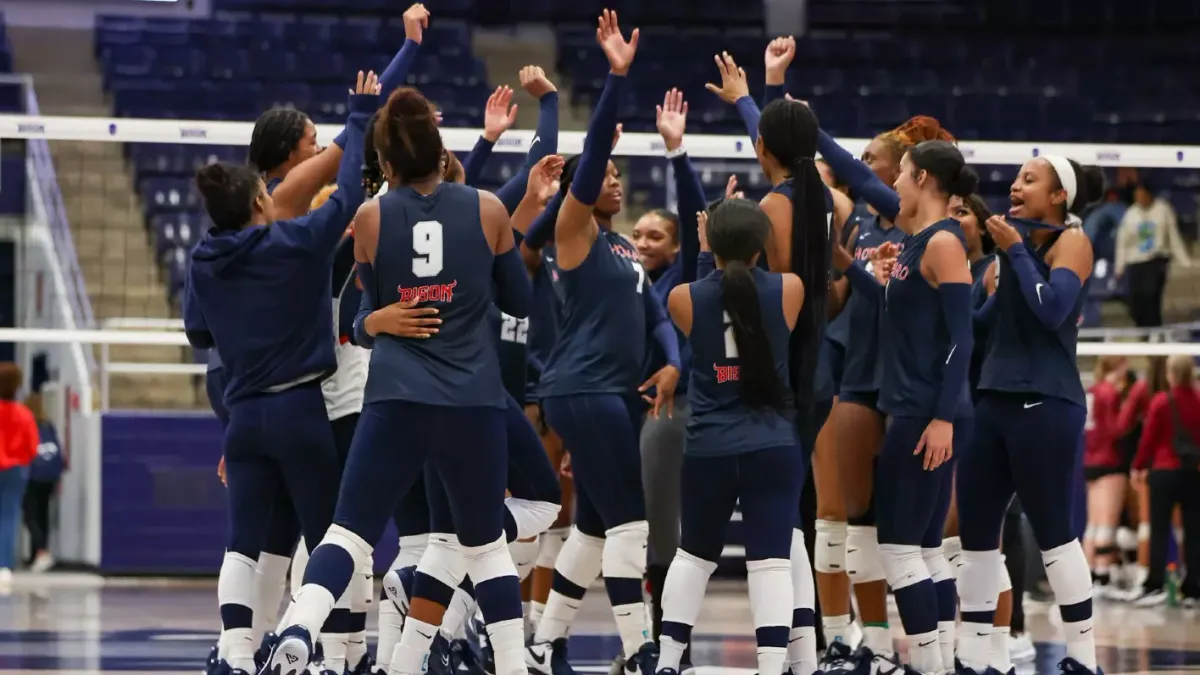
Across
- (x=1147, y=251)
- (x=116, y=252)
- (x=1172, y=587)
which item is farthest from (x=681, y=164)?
(x=116, y=252)

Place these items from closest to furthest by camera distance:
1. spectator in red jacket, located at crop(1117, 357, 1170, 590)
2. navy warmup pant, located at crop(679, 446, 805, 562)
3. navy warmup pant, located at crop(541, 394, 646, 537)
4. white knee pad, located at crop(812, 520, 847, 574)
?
navy warmup pant, located at crop(679, 446, 805, 562) → navy warmup pant, located at crop(541, 394, 646, 537) → white knee pad, located at crop(812, 520, 847, 574) → spectator in red jacket, located at crop(1117, 357, 1170, 590)

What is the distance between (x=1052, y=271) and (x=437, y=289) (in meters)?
2.39

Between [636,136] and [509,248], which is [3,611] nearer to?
[636,136]

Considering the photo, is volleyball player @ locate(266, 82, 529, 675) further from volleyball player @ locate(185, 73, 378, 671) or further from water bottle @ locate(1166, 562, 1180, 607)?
water bottle @ locate(1166, 562, 1180, 607)

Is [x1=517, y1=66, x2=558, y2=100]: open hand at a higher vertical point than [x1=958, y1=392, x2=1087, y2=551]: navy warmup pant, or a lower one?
higher

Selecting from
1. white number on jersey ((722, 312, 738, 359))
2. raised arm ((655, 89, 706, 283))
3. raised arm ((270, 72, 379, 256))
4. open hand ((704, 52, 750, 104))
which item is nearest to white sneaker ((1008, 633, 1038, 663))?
raised arm ((655, 89, 706, 283))

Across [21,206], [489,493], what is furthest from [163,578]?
[489,493]

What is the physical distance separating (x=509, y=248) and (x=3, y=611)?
6.37 meters

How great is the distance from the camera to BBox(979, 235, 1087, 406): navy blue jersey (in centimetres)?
607

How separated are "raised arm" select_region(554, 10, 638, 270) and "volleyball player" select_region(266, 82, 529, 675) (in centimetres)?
73

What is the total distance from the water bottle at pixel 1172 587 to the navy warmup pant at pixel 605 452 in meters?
6.56

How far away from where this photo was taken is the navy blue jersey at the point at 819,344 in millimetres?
5605

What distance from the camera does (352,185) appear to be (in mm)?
5285

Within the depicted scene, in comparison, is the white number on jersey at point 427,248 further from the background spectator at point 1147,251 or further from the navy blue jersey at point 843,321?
the background spectator at point 1147,251
